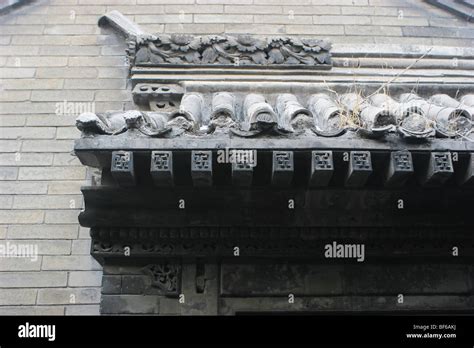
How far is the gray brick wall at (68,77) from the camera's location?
23.2 ft

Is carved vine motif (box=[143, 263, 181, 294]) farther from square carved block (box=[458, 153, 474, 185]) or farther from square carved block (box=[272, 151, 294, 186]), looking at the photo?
square carved block (box=[458, 153, 474, 185])

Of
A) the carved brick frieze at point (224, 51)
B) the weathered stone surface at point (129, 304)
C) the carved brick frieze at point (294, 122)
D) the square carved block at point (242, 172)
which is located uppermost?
the carved brick frieze at point (224, 51)

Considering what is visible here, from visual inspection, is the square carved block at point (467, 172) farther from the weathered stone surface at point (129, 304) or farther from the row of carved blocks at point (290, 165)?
the weathered stone surface at point (129, 304)

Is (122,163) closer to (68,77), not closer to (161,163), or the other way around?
(161,163)

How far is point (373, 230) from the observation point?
6.50m

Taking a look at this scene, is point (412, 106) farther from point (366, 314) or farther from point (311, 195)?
point (366, 314)

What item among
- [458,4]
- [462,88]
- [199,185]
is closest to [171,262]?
[199,185]

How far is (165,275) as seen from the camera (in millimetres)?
6555

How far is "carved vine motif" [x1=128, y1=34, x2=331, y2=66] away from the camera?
321 inches

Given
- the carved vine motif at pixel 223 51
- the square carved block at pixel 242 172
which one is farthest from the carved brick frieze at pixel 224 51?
the square carved block at pixel 242 172

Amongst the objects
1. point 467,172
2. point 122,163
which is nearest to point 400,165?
point 467,172

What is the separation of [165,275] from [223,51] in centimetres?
301

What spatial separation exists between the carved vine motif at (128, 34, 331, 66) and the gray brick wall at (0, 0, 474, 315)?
1.71ft

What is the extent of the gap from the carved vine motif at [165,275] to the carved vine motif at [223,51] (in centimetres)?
269
